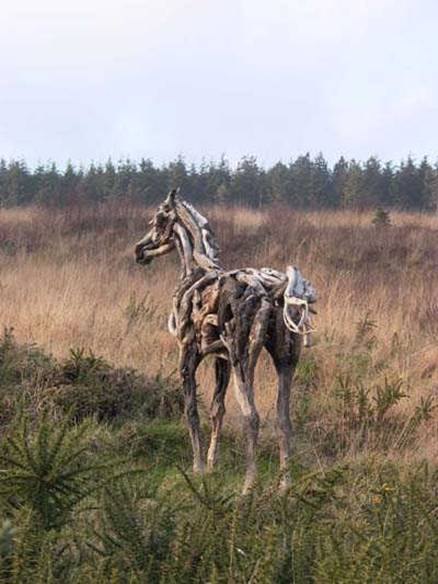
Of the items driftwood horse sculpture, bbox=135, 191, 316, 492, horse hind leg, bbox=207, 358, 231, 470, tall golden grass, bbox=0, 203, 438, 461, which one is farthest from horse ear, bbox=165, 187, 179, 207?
tall golden grass, bbox=0, 203, 438, 461

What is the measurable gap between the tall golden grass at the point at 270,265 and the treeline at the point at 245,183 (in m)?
6.29

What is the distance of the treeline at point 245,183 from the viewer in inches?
995

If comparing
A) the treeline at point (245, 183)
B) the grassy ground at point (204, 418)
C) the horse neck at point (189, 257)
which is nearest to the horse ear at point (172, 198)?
the horse neck at point (189, 257)

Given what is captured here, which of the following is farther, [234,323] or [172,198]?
[172,198]

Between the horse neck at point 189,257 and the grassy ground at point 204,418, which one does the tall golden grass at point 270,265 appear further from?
the horse neck at point 189,257

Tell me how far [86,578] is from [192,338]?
3127 millimetres

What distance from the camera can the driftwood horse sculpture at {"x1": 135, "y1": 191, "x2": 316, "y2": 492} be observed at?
16.5 feet

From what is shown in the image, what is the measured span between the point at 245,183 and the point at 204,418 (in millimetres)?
19547

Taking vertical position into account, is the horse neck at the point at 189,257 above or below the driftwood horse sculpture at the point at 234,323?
above

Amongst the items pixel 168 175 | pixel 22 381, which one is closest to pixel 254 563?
pixel 22 381

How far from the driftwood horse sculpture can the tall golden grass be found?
1.48 metres

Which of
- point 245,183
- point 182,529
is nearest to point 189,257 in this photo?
point 182,529

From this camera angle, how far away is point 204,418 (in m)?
7.06

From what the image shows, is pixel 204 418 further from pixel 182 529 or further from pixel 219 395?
pixel 182 529
